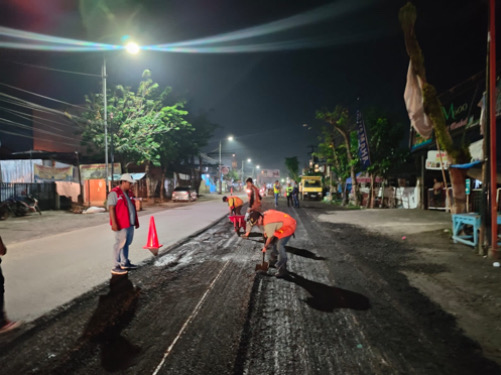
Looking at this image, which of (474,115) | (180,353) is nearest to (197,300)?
(180,353)

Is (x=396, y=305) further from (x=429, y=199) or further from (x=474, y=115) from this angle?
(x=429, y=199)

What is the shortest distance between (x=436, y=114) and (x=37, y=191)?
21.9 m

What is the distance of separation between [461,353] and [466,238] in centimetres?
637

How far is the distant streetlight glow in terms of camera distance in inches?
550

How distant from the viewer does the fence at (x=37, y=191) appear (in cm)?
1718

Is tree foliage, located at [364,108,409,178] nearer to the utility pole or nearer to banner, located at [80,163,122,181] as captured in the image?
the utility pole

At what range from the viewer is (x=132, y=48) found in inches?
555

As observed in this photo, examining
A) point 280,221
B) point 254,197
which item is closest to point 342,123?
point 254,197

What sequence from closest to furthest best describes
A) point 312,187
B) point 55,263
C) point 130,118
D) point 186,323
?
point 186,323
point 55,263
point 130,118
point 312,187

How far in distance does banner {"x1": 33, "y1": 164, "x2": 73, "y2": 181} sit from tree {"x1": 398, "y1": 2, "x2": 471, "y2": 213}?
70.0 feet

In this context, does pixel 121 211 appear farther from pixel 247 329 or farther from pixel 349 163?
pixel 349 163

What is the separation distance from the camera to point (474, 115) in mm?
11930

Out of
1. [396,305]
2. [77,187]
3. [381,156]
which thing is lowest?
[396,305]

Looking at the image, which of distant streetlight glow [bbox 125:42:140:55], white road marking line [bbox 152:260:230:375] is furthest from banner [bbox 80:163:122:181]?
white road marking line [bbox 152:260:230:375]
